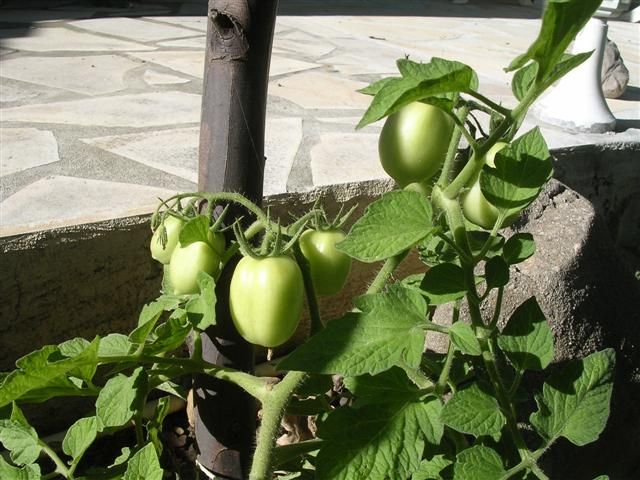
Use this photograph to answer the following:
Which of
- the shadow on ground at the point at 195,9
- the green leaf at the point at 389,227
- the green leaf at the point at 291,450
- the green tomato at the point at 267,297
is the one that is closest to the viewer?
the green leaf at the point at 389,227

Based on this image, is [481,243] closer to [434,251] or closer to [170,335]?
[434,251]

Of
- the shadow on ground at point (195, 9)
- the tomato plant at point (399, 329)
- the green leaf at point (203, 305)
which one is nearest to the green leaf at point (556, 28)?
the tomato plant at point (399, 329)

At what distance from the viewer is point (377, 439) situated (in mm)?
565

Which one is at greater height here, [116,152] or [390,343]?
[390,343]

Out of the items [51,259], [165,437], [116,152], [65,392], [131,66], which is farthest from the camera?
[131,66]

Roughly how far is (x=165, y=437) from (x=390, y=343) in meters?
0.73

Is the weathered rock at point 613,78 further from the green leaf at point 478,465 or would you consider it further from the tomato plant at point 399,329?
the green leaf at point 478,465

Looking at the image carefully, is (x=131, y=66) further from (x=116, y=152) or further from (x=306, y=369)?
(x=306, y=369)

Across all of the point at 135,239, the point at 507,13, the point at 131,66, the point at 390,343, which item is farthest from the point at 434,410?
the point at 507,13

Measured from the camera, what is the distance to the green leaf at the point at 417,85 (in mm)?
436

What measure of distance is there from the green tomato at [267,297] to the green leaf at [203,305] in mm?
20

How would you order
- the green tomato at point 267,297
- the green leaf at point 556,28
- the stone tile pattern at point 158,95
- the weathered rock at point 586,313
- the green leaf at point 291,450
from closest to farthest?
the green leaf at point 556,28, the green tomato at point 267,297, the green leaf at point 291,450, the weathered rock at point 586,313, the stone tile pattern at point 158,95

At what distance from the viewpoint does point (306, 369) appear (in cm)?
53

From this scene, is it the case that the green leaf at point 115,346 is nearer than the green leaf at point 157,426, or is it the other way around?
the green leaf at point 115,346
